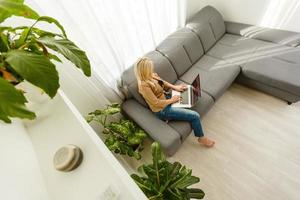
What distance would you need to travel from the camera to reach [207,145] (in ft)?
6.94

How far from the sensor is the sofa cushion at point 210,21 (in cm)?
268

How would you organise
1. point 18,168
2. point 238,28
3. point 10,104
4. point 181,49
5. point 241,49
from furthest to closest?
point 238,28
point 241,49
point 181,49
point 18,168
point 10,104

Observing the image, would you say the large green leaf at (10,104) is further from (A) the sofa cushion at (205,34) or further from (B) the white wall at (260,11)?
(B) the white wall at (260,11)

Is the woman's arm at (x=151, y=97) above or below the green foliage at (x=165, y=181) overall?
above

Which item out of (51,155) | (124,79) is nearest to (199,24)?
(124,79)

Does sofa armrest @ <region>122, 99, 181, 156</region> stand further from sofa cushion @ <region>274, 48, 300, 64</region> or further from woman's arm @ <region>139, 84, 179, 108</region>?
sofa cushion @ <region>274, 48, 300, 64</region>

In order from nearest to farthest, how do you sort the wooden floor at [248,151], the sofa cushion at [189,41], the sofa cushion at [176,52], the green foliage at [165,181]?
the green foliage at [165,181] < the wooden floor at [248,151] < the sofa cushion at [176,52] < the sofa cushion at [189,41]

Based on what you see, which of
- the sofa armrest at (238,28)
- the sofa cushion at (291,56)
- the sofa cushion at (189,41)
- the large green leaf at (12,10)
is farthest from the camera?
the sofa armrest at (238,28)

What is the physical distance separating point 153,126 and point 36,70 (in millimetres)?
1442

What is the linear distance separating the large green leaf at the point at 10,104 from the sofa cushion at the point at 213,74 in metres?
1.92

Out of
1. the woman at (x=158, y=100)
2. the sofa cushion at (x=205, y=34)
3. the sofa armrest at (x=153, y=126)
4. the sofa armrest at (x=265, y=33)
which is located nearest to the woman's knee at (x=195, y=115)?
the woman at (x=158, y=100)

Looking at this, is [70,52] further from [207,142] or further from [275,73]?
[275,73]

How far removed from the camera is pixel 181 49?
242 cm

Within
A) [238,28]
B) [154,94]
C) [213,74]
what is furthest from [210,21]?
[154,94]
